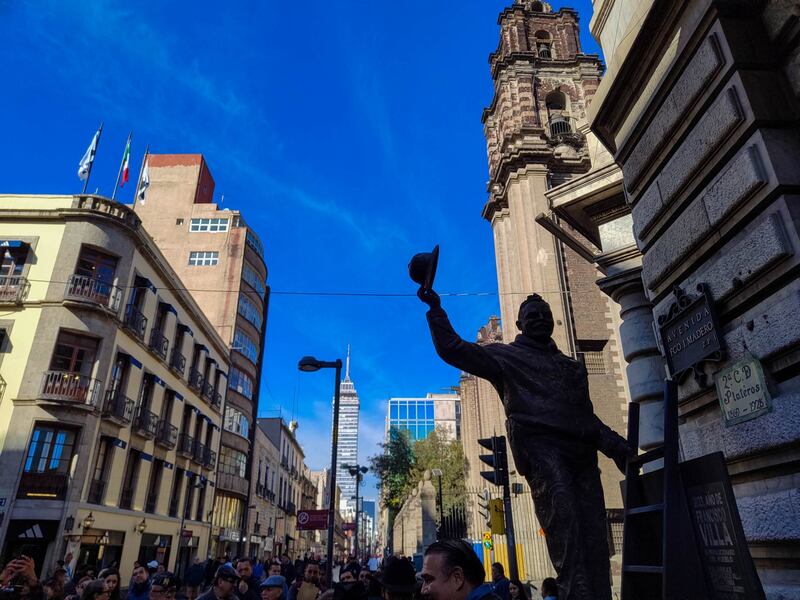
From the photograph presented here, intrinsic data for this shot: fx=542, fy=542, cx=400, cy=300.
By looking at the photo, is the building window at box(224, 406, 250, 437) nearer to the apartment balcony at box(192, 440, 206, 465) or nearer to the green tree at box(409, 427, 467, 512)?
the apartment balcony at box(192, 440, 206, 465)

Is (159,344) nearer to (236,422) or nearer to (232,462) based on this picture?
(236,422)

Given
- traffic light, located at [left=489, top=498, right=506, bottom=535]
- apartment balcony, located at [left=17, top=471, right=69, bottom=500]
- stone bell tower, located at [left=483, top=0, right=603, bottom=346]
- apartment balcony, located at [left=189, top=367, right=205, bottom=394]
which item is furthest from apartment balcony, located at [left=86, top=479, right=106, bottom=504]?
stone bell tower, located at [left=483, top=0, right=603, bottom=346]

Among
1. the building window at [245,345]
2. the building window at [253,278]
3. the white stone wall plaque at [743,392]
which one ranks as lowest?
the white stone wall plaque at [743,392]

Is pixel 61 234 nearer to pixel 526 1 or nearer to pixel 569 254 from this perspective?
pixel 569 254

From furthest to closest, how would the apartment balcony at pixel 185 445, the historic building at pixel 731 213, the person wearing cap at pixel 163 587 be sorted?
the apartment balcony at pixel 185 445
the person wearing cap at pixel 163 587
the historic building at pixel 731 213

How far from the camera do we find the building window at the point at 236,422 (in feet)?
120

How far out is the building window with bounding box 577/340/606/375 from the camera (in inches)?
887

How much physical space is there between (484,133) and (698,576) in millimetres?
33062

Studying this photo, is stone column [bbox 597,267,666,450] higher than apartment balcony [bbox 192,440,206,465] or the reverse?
the reverse

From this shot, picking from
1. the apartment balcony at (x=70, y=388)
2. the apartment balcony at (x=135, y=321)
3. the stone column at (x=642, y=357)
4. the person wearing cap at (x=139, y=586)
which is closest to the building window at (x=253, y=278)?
the apartment balcony at (x=135, y=321)

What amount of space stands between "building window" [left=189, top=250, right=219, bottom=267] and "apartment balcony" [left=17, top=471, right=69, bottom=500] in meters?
22.2

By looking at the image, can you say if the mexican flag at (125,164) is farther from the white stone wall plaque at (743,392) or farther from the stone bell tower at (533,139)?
the white stone wall plaque at (743,392)

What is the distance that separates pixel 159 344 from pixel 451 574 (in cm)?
2549

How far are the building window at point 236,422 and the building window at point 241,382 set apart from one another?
149 cm
